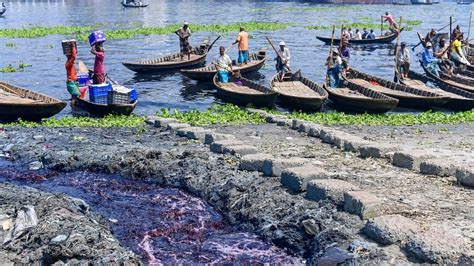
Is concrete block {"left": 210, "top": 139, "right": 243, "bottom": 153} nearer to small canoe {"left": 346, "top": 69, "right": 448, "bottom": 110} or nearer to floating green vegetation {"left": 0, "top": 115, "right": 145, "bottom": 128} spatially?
floating green vegetation {"left": 0, "top": 115, "right": 145, "bottom": 128}

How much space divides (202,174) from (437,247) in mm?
5080

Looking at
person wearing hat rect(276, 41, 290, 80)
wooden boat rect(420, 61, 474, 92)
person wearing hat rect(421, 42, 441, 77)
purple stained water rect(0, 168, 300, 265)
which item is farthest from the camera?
person wearing hat rect(421, 42, 441, 77)

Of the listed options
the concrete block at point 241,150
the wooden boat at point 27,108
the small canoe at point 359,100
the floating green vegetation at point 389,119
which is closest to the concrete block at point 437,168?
the concrete block at point 241,150

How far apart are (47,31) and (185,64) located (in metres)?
23.4

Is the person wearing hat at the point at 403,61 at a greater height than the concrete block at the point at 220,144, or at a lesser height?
greater

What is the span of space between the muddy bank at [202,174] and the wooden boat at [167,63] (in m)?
12.0

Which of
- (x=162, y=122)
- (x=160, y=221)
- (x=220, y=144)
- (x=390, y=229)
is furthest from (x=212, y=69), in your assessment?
(x=390, y=229)

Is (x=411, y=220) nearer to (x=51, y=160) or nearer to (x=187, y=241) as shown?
(x=187, y=241)

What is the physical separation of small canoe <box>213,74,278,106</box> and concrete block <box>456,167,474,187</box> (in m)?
10.5

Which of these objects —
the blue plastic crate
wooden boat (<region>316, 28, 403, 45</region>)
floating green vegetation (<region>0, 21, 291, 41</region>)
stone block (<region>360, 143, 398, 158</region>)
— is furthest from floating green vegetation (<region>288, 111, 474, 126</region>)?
floating green vegetation (<region>0, 21, 291, 41</region>)

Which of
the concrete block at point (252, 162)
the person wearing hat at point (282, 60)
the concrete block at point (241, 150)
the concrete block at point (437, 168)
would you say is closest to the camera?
the concrete block at point (437, 168)

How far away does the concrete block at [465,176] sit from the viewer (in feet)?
27.2

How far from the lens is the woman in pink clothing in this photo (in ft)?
Result: 60.7

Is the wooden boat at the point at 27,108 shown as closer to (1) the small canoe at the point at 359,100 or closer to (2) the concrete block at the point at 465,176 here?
(1) the small canoe at the point at 359,100
